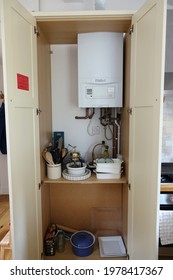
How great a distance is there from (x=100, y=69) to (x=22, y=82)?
72 centimetres

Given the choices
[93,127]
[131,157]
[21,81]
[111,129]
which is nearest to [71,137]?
[93,127]

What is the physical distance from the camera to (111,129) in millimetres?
2021

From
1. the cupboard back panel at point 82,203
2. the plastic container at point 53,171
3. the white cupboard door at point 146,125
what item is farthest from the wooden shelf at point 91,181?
the cupboard back panel at point 82,203

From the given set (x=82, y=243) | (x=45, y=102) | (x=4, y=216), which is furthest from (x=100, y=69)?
(x=4, y=216)

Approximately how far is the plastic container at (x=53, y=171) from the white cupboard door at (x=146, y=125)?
0.61 meters

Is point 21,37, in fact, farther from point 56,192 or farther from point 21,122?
point 56,192

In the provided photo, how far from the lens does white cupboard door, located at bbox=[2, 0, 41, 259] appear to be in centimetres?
107

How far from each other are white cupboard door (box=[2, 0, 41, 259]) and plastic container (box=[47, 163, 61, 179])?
0.19m

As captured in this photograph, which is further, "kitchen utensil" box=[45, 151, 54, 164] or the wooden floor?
the wooden floor

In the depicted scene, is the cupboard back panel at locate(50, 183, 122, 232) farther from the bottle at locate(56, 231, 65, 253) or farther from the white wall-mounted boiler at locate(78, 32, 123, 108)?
the white wall-mounted boiler at locate(78, 32, 123, 108)

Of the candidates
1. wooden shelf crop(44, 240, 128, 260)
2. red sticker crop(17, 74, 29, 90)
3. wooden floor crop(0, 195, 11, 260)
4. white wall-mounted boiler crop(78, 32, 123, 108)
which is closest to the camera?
red sticker crop(17, 74, 29, 90)

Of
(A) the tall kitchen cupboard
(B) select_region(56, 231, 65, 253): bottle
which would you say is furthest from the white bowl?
(B) select_region(56, 231, 65, 253): bottle

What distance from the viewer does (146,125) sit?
1.21 meters

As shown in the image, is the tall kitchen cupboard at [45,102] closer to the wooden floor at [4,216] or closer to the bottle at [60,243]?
the bottle at [60,243]
